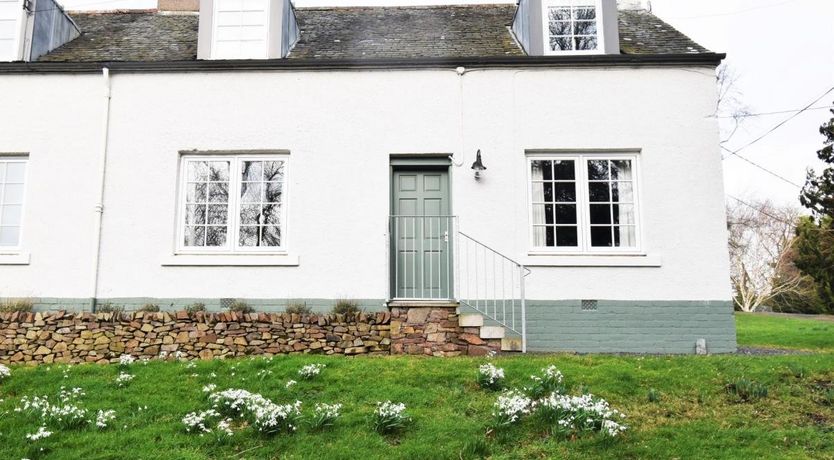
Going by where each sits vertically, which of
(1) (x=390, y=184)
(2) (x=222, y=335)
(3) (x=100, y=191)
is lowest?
(2) (x=222, y=335)

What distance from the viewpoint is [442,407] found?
236 inches

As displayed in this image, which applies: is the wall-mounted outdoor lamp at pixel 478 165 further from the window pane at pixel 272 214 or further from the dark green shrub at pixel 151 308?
the dark green shrub at pixel 151 308

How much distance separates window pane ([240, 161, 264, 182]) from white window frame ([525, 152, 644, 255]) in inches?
174

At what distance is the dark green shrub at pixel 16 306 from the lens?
29.4ft

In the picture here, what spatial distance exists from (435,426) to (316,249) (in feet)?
15.1

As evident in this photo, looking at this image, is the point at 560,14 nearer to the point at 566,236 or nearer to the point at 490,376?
the point at 566,236

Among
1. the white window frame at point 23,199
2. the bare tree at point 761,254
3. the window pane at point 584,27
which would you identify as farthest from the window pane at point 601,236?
the bare tree at point 761,254

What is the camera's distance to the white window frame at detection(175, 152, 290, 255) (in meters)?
9.53

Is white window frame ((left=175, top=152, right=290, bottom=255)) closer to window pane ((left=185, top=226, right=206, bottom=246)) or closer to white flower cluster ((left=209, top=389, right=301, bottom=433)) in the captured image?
window pane ((left=185, top=226, right=206, bottom=246))

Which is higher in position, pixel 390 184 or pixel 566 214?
pixel 390 184

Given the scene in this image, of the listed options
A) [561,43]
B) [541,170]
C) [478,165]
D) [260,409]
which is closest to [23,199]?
[260,409]

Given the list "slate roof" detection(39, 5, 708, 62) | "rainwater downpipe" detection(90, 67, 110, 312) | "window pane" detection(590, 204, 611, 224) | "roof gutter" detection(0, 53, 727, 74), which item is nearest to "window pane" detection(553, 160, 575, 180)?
"window pane" detection(590, 204, 611, 224)

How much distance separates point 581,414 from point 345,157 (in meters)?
5.85

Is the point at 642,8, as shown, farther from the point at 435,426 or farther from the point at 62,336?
the point at 62,336
